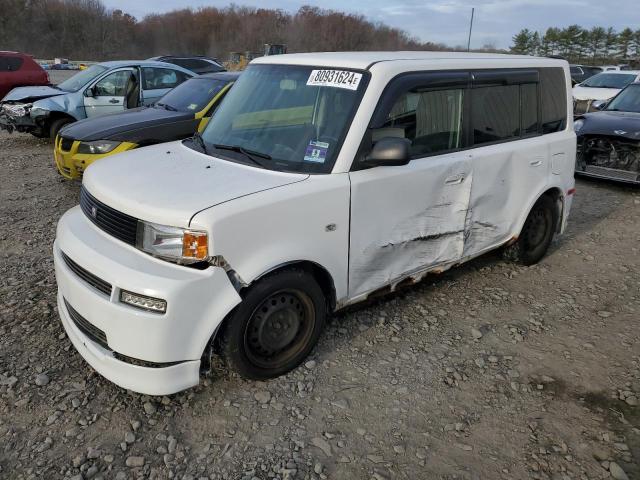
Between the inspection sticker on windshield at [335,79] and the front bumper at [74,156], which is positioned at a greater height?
the inspection sticker on windshield at [335,79]

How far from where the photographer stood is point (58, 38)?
80.9m

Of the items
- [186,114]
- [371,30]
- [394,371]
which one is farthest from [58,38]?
[394,371]

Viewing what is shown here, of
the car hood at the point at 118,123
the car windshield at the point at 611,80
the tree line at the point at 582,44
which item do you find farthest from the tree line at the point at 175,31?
the car hood at the point at 118,123

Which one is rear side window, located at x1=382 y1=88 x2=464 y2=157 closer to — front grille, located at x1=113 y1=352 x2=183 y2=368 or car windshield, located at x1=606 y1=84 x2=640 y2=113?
front grille, located at x1=113 y1=352 x2=183 y2=368

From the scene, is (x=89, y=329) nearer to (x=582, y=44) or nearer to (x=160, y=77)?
(x=160, y=77)

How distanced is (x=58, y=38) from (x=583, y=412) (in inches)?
3771

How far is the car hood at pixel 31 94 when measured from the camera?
9805 millimetres

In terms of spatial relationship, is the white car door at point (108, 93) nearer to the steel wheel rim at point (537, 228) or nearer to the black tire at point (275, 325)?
the steel wheel rim at point (537, 228)

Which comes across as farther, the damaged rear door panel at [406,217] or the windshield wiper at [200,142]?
the windshield wiper at [200,142]

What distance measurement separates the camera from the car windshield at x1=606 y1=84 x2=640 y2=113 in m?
8.73

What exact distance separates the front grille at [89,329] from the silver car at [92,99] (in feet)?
24.1

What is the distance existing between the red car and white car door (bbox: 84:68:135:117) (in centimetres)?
519

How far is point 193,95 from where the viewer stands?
7.38m

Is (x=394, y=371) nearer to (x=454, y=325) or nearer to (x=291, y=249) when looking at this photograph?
(x=454, y=325)
